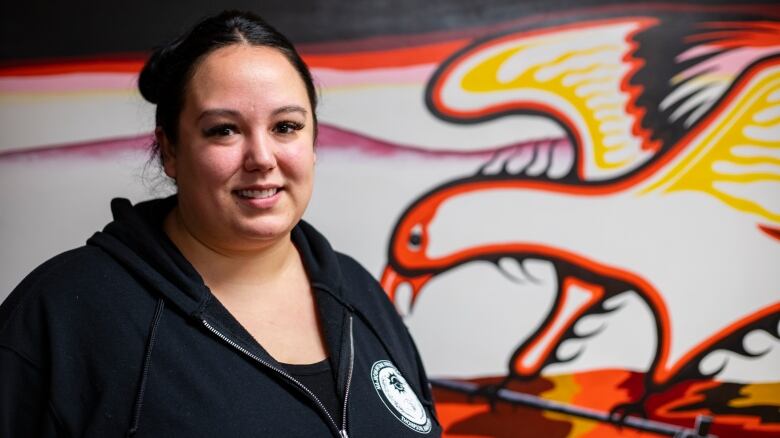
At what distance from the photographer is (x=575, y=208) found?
202 cm

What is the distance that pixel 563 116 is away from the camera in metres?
2.03

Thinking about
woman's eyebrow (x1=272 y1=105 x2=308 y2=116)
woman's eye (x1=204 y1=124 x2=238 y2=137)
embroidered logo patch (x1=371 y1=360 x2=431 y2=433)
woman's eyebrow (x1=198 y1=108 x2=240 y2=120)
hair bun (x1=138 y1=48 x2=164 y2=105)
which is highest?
hair bun (x1=138 y1=48 x2=164 y2=105)

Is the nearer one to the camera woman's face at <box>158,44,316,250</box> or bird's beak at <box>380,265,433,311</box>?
woman's face at <box>158,44,316,250</box>

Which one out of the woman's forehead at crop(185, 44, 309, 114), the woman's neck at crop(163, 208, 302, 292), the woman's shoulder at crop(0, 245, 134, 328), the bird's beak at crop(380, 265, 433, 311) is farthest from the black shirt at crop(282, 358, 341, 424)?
the bird's beak at crop(380, 265, 433, 311)

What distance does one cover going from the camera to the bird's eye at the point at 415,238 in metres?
2.01

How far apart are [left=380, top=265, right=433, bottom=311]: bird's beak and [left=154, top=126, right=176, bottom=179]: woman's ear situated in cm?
76

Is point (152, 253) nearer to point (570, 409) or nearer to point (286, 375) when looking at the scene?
point (286, 375)

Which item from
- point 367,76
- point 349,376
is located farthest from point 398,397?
point 367,76

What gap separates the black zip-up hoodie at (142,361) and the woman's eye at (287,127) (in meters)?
0.24

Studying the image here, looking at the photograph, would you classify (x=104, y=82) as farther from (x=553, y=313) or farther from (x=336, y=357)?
(x=553, y=313)

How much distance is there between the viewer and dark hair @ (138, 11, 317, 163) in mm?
1309

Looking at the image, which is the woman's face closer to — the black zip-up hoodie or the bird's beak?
the black zip-up hoodie

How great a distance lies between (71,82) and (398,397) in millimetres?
1092

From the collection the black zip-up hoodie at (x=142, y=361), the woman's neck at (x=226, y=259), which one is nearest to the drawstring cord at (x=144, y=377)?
the black zip-up hoodie at (x=142, y=361)
